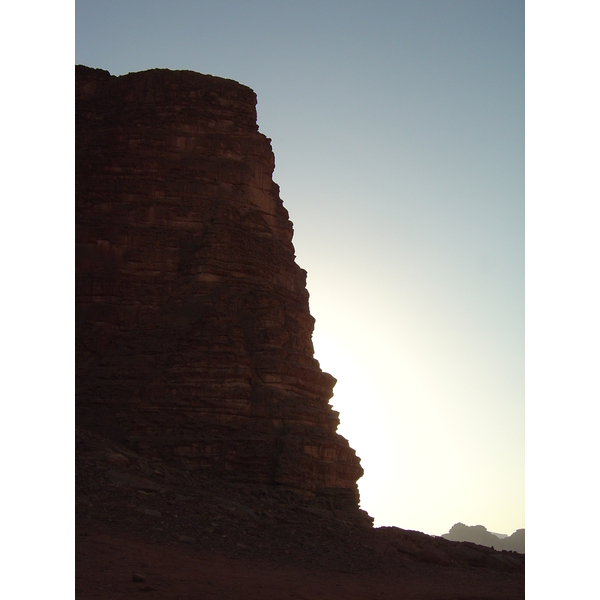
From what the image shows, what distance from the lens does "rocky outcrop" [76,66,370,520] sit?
32594 millimetres

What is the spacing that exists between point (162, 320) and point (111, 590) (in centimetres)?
1735

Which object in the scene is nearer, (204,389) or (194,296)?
(204,389)

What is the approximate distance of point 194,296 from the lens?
36.1m

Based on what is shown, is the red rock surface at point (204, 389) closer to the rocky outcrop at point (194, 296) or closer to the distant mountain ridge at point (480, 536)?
the rocky outcrop at point (194, 296)

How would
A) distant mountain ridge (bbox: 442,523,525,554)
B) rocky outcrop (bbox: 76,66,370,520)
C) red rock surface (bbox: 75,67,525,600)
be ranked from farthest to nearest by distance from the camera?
distant mountain ridge (bbox: 442,523,525,554)
rocky outcrop (bbox: 76,66,370,520)
red rock surface (bbox: 75,67,525,600)

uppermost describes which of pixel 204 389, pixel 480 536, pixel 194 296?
pixel 194 296

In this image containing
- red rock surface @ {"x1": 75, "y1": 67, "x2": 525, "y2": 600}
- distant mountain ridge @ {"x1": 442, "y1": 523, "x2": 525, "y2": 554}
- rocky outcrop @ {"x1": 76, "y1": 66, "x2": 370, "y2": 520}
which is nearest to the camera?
red rock surface @ {"x1": 75, "y1": 67, "x2": 525, "y2": 600}

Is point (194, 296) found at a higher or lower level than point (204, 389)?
higher

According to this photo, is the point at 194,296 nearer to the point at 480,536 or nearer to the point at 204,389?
the point at 204,389

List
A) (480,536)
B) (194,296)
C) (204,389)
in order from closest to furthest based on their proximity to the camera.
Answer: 1. (204,389)
2. (194,296)
3. (480,536)

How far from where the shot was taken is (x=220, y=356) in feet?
111

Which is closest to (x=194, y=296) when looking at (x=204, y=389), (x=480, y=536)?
(x=204, y=389)

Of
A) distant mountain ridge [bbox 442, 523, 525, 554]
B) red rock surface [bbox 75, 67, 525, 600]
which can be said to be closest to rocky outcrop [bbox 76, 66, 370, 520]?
red rock surface [bbox 75, 67, 525, 600]

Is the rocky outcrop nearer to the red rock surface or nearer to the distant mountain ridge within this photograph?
the red rock surface
